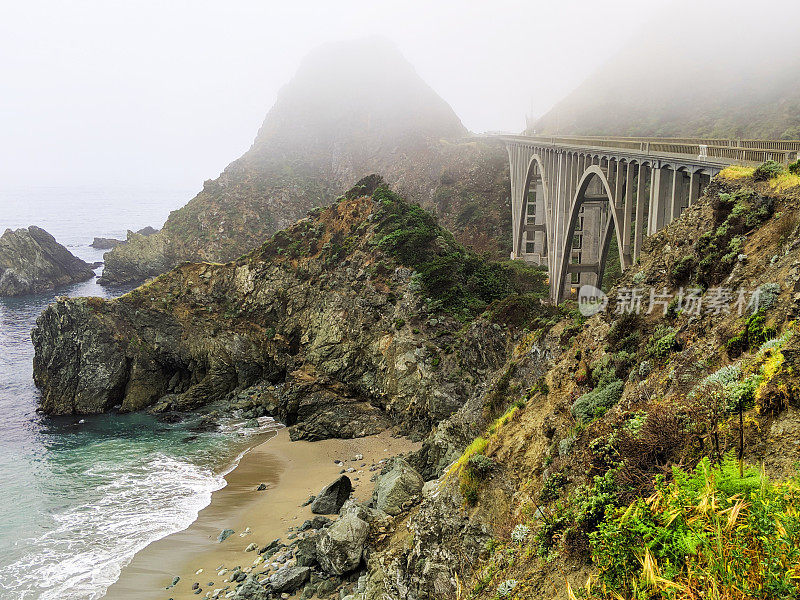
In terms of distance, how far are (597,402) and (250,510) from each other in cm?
1953

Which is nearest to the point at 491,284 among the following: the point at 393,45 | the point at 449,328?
the point at 449,328

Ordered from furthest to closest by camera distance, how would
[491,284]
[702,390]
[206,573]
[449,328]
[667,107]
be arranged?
[667,107] → [491,284] → [449,328] → [206,573] → [702,390]

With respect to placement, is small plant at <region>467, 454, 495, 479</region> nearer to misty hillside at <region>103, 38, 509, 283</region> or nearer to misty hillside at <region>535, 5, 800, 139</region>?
misty hillside at <region>535, 5, 800, 139</region>

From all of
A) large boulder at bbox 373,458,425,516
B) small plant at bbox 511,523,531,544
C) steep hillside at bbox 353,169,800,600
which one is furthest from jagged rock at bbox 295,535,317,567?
small plant at bbox 511,523,531,544

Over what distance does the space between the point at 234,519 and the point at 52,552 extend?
8.03 metres

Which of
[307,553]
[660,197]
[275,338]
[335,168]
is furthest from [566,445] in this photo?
[335,168]

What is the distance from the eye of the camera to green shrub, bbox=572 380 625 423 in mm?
12672

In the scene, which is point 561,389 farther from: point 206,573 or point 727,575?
point 206,573

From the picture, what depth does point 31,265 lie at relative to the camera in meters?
88.2

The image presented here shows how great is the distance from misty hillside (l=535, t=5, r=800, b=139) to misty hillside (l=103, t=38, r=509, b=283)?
75.0 ft

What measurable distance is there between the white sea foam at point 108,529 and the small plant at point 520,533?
17886mm

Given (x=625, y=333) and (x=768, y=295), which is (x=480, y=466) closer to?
(x=625, y=333)

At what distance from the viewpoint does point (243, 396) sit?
41.0 m

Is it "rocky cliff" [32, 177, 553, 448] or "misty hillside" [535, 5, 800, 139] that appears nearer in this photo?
"rocky cliff" [32, 177, 553, 448]
